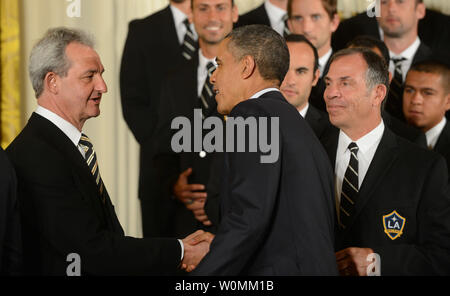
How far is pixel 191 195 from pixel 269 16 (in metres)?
1.21

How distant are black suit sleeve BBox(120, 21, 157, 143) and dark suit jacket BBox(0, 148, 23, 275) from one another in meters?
1.78

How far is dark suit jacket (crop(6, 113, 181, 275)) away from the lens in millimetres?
2270

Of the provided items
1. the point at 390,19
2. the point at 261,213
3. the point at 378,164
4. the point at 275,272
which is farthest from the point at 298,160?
the point at 390,19

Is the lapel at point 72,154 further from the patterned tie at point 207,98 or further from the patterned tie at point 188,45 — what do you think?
the patterned tie at point 188,45

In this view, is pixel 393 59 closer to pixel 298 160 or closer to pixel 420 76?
pixel 420 76

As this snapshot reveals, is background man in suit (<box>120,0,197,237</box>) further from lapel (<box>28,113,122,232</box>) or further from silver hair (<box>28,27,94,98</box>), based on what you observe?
lapel (<box>28,113,122,232</box>)

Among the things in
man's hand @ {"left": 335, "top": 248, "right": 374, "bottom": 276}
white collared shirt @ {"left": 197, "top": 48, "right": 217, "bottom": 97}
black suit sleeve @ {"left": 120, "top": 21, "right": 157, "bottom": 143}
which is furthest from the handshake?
black suit sleeve @ {"left": 120, "top": 21, "right": 157, "bottom": 143}

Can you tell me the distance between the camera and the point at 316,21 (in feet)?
12.4

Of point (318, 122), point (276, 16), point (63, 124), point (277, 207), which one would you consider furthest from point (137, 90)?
point (277, 207)

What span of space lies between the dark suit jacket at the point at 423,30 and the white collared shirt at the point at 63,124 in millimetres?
1985

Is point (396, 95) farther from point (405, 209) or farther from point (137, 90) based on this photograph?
point (137, 90)

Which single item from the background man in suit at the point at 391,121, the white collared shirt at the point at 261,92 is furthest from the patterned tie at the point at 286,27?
the white collared shirt at the point at 261,92

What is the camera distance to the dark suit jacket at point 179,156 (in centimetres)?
370

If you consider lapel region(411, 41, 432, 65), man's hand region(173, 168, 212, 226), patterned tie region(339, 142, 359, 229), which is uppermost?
lapel region(411, 41, 432, 65)
